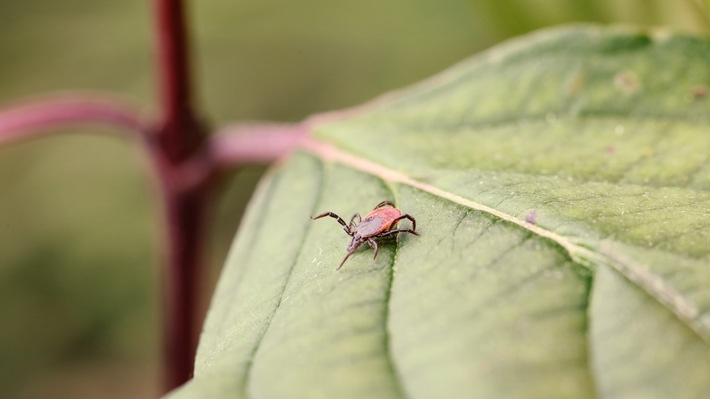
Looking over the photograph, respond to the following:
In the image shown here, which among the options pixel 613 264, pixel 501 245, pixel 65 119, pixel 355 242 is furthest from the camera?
pixel 65 119

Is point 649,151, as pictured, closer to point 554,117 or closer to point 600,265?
point 554,117

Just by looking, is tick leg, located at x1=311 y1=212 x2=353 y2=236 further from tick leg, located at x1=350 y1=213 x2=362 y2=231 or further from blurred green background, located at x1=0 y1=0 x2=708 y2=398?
blurred green background, located at x1=0 y1=0 x2=708 y2=398

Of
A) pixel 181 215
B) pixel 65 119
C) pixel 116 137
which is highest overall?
pixel 65 119

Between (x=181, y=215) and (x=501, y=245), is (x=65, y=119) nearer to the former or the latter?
(x=181, y=215)

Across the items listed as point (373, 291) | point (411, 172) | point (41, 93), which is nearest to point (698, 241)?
point (373, 291)

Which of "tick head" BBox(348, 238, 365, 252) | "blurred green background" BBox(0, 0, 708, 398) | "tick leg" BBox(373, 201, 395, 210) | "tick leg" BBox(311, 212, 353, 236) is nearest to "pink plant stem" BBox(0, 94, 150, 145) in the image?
"tick leg" BBox(311, 212, 353, 236)

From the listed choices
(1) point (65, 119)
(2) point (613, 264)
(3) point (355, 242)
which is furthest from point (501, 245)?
(1) point (65, 119)
